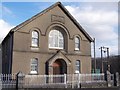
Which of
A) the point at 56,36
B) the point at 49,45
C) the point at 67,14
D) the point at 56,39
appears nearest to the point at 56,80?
the point at 49,45

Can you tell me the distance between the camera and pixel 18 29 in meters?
26.5

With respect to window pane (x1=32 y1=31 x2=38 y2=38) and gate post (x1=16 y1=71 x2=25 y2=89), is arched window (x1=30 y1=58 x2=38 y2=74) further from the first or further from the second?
gate post (x1=16 y1=71 x2=25 y2=89)

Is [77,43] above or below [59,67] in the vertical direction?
above

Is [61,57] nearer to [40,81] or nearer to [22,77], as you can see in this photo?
[40,81]

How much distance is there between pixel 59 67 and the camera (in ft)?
98.4

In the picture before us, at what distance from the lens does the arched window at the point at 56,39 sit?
29422 millimetres

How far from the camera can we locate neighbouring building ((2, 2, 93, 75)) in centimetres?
2653

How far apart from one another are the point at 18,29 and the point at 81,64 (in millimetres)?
10070

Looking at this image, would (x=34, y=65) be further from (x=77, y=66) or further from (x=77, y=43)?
(x=77, y=43)

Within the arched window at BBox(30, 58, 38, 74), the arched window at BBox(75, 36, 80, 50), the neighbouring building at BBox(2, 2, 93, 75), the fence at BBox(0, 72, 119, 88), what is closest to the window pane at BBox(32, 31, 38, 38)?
the neighbouring building at BBox(2, 2, 93, 75)

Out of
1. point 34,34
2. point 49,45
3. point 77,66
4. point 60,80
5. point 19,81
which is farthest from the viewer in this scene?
point 77,66

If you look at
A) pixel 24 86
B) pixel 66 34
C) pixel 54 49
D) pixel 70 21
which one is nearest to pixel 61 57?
pixel 54 49

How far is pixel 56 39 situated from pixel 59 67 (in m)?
3.68

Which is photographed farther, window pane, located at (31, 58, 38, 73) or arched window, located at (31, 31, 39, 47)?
arched window, located at (31, 31, 39, 47)
